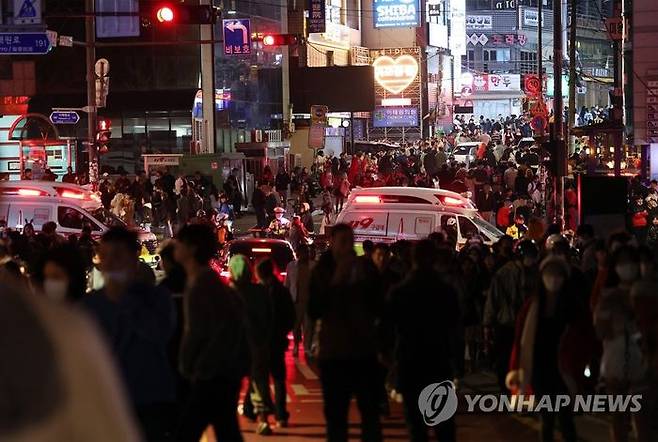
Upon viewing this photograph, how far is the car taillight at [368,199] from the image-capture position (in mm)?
24045

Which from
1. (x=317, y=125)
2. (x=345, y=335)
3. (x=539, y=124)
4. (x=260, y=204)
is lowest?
(x=260, y=204)

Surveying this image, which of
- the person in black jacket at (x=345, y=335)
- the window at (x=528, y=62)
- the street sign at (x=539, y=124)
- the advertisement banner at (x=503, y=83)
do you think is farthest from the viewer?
the window at (x=528, y=62)

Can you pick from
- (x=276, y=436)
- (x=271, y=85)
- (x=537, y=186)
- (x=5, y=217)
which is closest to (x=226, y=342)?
(x=276, y=436)

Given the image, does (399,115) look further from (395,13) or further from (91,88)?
(91,88)

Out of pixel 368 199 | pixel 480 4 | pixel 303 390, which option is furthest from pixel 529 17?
pixel 303 390

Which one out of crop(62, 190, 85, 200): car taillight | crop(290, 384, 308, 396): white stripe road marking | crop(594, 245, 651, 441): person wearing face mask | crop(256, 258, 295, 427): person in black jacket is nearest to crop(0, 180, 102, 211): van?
crop(62, 190, 85, 200): car taillight

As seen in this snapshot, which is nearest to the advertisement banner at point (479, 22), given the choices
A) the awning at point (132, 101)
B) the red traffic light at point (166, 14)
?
the awning at point (132, 101)

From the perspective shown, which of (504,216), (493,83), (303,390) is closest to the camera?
(303,390)

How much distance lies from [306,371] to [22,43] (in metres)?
14.6

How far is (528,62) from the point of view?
11819 centimetres

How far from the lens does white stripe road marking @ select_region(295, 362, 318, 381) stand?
14.4m

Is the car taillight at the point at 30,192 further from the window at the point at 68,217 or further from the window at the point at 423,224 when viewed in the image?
the window at the point at 423,224

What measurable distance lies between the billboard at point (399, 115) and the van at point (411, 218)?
53897mm

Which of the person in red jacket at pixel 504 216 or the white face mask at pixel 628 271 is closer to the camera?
the white face mask at pixel 628 271
